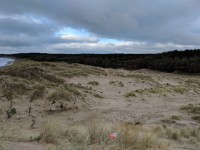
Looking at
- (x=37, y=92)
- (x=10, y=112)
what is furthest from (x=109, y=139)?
(x=37, y=92)

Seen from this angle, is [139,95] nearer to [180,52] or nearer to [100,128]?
[100,128]

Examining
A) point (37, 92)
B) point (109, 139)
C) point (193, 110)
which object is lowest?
point (193, 110)

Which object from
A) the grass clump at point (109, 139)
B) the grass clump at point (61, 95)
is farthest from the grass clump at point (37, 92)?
the grass clump at point (109, 139)

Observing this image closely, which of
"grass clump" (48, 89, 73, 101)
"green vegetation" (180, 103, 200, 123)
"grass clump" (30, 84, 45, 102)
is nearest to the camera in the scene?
"green vegetation" (180, 103, 200, 123)

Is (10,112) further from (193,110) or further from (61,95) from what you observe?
(193,110)

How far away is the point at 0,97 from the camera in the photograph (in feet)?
58.9

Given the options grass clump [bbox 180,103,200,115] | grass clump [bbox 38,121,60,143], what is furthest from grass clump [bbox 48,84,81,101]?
grass clump [bbox 38,121,60,143]

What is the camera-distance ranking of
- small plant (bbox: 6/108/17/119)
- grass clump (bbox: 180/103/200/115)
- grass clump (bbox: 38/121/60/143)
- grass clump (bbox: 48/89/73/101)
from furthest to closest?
grass clump (bbox: 180/103/200/115)
grass clump (bbox: 48/89/73/101)
small plant (bbox: 6/108/17/119)
grass clump (bbox: 38/121/60/143)

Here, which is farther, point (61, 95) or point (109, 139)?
point (61, 95)

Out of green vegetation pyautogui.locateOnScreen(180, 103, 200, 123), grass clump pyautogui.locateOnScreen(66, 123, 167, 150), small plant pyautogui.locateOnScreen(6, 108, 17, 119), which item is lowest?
green vegetation pyautogui.locateOnScreen(180, 103, 200, 123)

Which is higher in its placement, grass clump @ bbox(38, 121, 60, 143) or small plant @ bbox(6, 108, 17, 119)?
grass clump @ bbox(38, 121, 60, 143)

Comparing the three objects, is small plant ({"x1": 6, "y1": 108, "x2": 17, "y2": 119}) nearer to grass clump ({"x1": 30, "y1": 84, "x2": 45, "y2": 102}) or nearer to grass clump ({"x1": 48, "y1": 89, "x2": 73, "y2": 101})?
grass clump ({"x1": 30, "y1": 84, "x2": 45, "y2": 102})

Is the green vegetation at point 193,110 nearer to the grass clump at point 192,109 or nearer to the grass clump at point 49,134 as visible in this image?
the grass clump at point 192,109

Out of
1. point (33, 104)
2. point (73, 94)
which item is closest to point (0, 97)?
point (33, 104)
